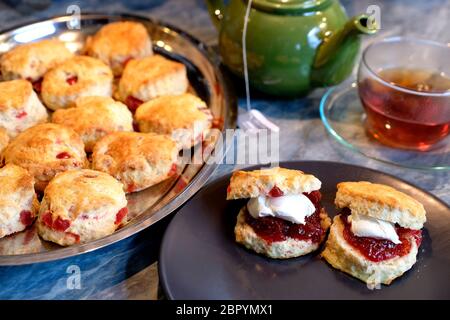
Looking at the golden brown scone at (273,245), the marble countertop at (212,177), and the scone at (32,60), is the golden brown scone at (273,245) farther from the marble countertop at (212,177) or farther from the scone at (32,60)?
A: the scone at (32,60)

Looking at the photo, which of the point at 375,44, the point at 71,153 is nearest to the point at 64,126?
the point at 71,153

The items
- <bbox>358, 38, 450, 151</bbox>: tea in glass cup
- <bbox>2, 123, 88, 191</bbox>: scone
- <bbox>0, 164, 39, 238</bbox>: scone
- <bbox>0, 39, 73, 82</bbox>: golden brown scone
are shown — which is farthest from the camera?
<bbox>0, 39, 73, 82</bbox>: golden brown scone

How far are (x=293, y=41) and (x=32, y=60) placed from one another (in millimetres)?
767

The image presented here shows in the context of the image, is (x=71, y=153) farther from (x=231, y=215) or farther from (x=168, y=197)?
(x=231, y=215)

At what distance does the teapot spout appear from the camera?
1373mm

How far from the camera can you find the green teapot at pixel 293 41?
145 cm

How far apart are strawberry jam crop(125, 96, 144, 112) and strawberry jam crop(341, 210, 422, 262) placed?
724mm

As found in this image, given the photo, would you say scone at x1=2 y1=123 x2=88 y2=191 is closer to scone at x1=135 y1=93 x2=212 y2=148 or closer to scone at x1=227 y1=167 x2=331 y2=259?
scone at x1=135 y1=93 x2=212 y2=148

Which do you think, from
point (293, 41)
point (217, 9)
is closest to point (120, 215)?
point (293, 41)

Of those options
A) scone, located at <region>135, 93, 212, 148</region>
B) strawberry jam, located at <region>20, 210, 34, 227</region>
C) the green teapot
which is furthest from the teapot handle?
strawberry jam, located at <region>20, 210, 34, 227</region>

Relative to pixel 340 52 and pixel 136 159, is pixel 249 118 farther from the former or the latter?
pixel 136 159

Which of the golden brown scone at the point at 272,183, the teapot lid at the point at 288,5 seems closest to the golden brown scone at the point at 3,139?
the golden brown scone at the point at 272,183

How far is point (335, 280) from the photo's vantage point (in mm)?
1045

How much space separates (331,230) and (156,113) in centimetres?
57
